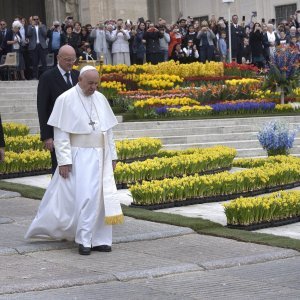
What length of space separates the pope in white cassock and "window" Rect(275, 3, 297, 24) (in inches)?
1269

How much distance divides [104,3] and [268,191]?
22647 millimetres

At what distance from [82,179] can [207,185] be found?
12.2 ft

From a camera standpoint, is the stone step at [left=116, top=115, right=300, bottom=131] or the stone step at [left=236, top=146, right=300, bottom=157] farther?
the stone step at [left=116, top=115, right=300, bottom=131]

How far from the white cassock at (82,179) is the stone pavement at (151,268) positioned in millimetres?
213

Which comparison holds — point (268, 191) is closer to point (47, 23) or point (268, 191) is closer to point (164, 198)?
point (164, 198)

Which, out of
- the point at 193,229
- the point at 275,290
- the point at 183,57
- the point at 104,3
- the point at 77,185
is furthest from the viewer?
the point at 104,3

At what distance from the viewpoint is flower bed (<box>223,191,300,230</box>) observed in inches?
464

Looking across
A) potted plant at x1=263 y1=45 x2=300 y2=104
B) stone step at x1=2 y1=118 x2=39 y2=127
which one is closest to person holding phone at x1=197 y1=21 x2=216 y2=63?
potted plant at x1=263 y1=45 x2=300 y2=104

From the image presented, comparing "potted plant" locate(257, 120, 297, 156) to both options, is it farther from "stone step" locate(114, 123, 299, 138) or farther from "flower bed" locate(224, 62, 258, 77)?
"flower bed" locate(224, 62, 258, 77)

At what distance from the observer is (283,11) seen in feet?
140

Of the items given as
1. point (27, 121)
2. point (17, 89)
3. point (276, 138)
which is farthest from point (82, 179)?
point (17, 89)

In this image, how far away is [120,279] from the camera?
9180mm

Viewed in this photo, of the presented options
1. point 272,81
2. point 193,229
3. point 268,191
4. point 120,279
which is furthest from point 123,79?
point 120,279

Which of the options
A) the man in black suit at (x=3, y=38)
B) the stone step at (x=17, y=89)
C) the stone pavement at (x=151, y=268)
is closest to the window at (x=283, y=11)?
the man in black suit at (x=3, y=38)
